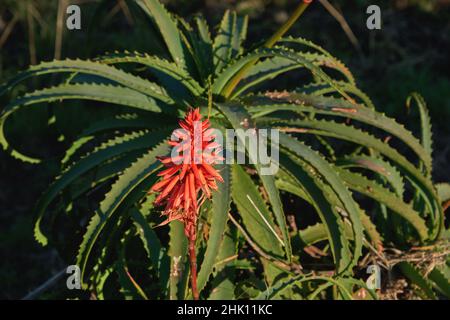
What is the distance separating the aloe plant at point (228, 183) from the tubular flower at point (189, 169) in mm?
385

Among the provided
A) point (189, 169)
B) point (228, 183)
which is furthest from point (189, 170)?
point (228, 183)

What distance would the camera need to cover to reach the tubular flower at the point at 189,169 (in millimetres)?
1844

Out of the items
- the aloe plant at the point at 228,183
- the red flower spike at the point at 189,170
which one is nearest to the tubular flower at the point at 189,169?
the red flower spike at the point at 189,170

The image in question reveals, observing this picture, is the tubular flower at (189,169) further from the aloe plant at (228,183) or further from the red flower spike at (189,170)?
the aloe plant at (228,183)

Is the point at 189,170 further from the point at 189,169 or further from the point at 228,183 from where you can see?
the point at 228,183

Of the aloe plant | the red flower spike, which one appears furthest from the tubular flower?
the aloe plant

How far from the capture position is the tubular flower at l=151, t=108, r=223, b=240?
1844mm

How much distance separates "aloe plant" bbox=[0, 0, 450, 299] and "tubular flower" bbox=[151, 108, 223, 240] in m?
0.39

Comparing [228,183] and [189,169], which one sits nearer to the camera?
[189,169]

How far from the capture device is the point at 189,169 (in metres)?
1.89

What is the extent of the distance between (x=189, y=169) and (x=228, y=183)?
500 mm

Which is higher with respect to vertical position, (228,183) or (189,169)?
(228,183)

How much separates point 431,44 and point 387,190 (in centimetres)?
192
